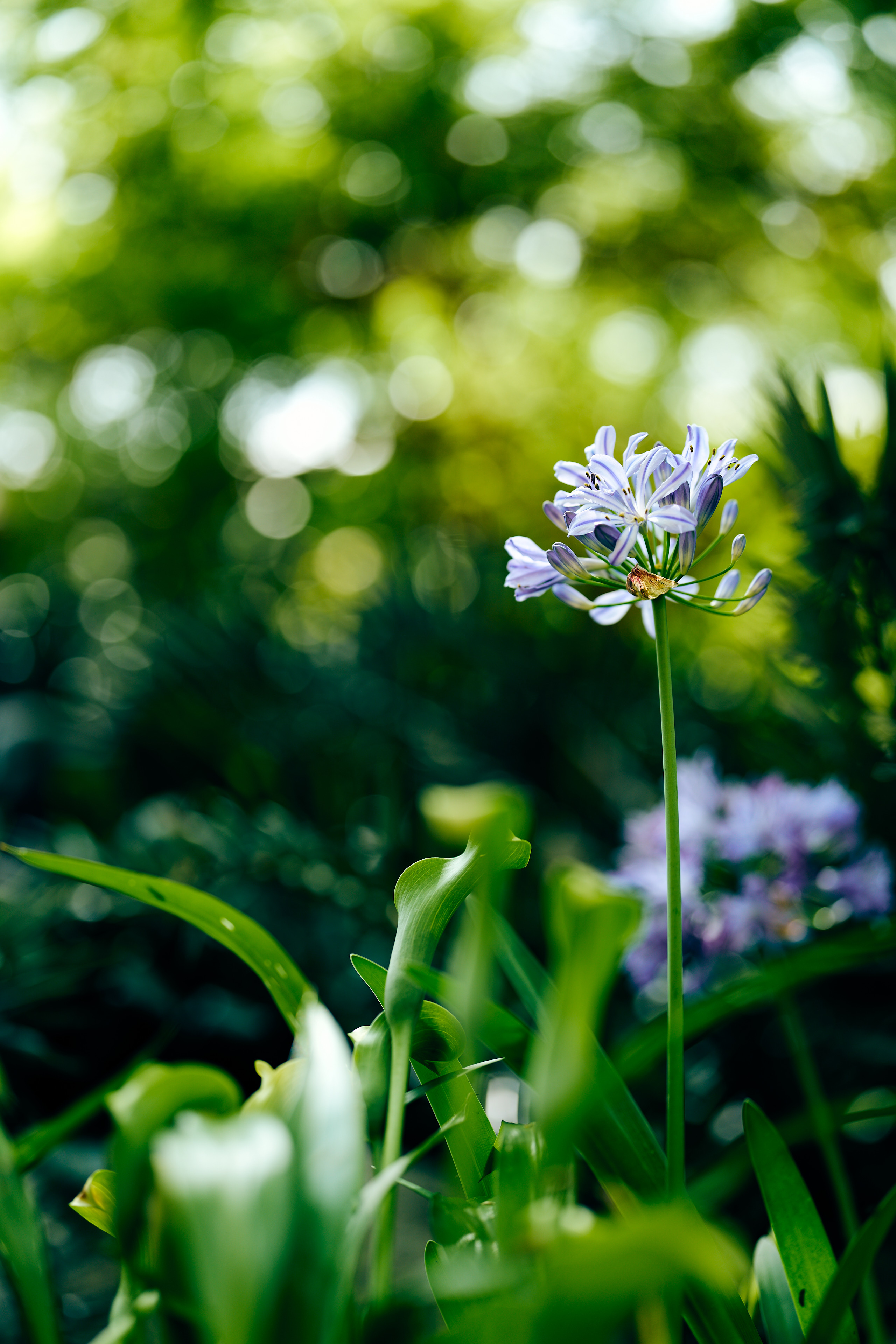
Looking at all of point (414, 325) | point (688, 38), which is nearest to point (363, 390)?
point (414, 325)

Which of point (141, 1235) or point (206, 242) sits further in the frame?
point (206, 242)

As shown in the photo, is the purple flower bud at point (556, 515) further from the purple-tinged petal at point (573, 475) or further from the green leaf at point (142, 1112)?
the green leaf at point (142, 1112)

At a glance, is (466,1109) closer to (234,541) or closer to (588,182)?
(234,541)

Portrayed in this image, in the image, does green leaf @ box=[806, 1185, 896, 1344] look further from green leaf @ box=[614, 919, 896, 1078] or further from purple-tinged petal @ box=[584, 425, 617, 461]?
purple-tinged petal @ box=[584, 425, 617, 461]

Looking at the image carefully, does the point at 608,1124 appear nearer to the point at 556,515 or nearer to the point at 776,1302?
the point at 776,1302

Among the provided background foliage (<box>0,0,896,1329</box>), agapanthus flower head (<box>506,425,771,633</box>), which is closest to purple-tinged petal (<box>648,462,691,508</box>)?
agapanthus flower head (<box>506,425,771,633</box>)

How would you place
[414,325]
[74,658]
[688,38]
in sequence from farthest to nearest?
[414,325], [688,38], [74,658]

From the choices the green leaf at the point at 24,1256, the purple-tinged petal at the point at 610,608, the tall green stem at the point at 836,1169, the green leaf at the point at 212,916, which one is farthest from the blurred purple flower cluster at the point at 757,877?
the green leaf at the point at 24,1256
